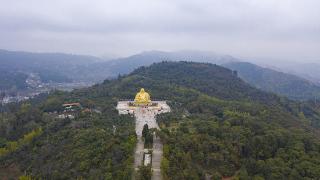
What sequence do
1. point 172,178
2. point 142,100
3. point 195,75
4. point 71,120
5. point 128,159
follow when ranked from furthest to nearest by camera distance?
point 195,75, point 142,100, point 71,120, point 128,159, point 172,178

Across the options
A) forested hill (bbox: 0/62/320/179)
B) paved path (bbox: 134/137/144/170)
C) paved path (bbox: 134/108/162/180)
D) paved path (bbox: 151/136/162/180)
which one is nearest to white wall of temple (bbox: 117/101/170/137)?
paved path (bbox: 134/108/162/180)

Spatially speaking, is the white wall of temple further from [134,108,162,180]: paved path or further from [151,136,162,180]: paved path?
[151,136,162,180]: paved path

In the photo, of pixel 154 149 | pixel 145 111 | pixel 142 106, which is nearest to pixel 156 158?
pixel 154 149

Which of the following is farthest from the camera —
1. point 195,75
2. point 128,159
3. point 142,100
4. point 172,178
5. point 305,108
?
point 195,75

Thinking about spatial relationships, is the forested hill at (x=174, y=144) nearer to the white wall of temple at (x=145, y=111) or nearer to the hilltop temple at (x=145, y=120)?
the hilltop temple at (x=145, y=120)

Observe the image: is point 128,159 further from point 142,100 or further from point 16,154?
point 142,100

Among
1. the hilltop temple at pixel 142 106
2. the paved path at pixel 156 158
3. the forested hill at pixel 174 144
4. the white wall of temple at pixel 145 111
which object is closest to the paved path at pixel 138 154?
the forested hill at pixel 174 144

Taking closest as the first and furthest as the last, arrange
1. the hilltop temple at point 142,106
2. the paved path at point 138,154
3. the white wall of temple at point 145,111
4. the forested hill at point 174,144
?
A: the paved path at point 138,154, the forested hill at point 174,144, the white wall of temple at point 145,111, the hilltop temple at point 142,106

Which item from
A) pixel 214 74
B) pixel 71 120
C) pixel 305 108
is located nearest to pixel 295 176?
pixel 71 120
